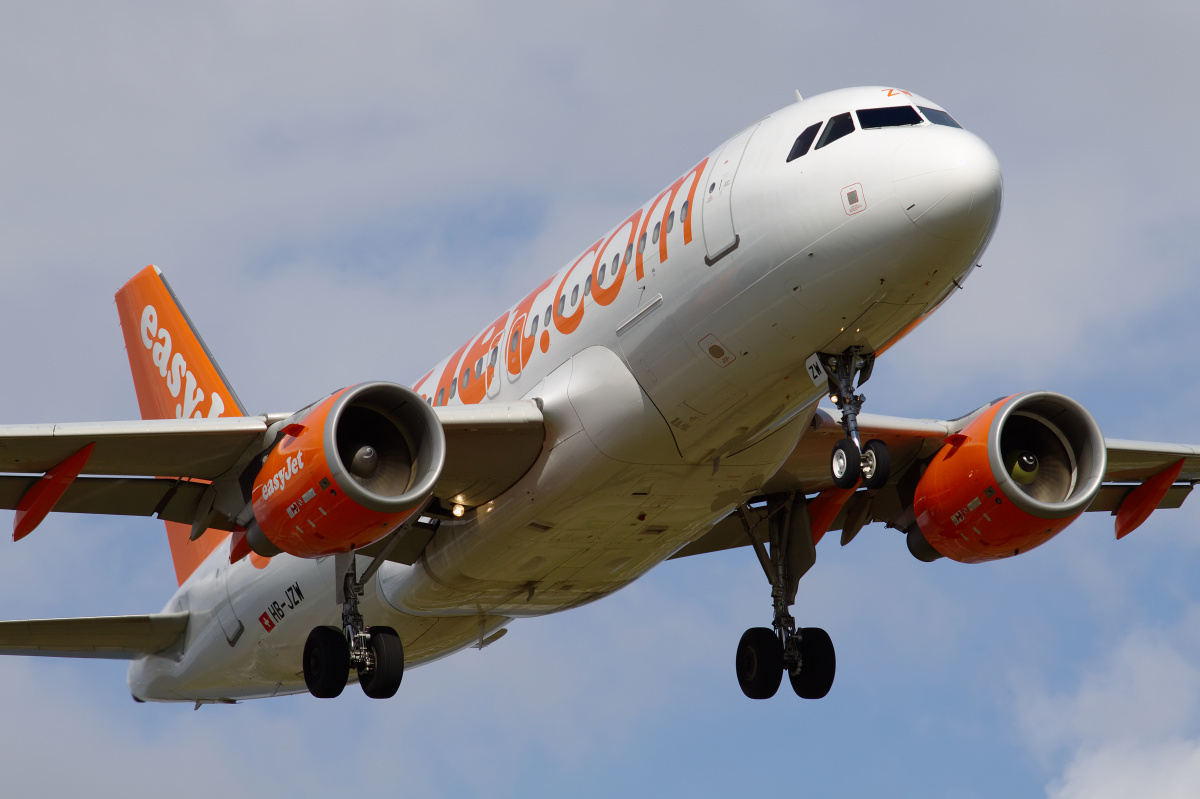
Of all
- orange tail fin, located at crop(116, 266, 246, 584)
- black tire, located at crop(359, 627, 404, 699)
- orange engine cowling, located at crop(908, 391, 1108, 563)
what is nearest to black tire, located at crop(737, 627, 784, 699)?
orange engine cowling, located at crop(908, 391, 1108, 563)

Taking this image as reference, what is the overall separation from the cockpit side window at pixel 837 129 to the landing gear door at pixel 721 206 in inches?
44.7

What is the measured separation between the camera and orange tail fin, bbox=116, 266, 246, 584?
1105 inches

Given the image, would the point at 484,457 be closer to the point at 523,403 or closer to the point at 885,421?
the point at 523,403

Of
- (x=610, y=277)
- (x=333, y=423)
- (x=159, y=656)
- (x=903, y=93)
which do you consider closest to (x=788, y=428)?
(x=610, y=277)

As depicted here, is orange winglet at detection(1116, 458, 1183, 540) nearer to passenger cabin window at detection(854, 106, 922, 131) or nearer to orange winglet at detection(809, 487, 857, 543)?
orange winglet at detection(809, 487, 857, 543)

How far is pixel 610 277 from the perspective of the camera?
1986 centimetres

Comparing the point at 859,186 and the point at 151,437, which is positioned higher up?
the point at 151,437

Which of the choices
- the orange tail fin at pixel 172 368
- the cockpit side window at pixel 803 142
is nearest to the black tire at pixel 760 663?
the cockpit side window at pixel 803 142

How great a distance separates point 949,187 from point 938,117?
1433 mm

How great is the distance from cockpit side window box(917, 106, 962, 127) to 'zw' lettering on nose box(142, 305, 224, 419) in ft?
47.7

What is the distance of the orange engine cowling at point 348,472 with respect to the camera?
60.8 ft

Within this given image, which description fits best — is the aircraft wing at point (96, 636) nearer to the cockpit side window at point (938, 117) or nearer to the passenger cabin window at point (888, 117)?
the passenger cabin window at point (888, 117)

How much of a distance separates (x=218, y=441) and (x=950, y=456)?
10.2 metres

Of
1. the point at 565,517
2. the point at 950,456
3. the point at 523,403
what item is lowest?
the point at 950,456
